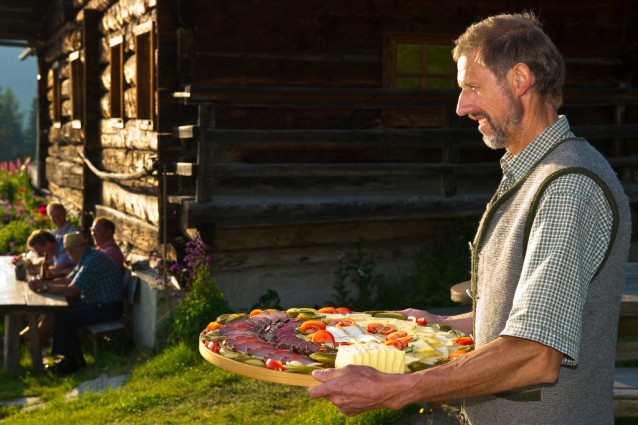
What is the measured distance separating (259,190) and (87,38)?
4.74m

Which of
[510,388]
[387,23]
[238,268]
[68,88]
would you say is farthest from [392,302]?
[68,88]

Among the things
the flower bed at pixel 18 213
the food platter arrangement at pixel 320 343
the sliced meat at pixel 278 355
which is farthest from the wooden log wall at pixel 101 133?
the sliced meat at pixel 278 355

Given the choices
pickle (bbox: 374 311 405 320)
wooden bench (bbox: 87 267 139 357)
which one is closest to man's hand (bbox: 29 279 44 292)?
wooden bench (bbox: 87 267 139 357)

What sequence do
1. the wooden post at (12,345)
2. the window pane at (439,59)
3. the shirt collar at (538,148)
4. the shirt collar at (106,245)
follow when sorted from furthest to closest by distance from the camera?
1. the shirt collar at (106,245)
2. the window pane at (439,59)
3. the wooden post at (12,345)
4. the shirt collar at (538,148)

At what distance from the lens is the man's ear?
7.01 ft

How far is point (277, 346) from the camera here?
2.68 meters

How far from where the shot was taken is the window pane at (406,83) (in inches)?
347

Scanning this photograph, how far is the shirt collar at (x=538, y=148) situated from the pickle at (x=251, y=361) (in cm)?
89

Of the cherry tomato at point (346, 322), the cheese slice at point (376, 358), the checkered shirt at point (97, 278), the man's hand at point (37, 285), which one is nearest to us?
the cheese slice at point (376, 358)

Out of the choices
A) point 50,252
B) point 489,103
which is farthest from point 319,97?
point 489,103

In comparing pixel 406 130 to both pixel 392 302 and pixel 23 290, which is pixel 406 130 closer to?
pixel 392 302

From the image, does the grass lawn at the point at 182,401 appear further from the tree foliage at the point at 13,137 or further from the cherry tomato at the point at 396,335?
the tree foliage at the point at 13,137

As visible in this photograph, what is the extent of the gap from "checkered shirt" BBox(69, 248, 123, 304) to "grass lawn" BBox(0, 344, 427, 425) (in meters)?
1.16

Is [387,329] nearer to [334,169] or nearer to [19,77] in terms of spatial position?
[334,169]
